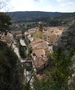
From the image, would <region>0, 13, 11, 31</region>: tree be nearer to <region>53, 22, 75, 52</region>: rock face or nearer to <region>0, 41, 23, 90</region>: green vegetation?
<region>0, 41, 23, 90</region>: green vegetation

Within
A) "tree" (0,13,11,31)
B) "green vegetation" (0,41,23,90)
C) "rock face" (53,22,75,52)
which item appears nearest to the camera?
"green vegetation" (0,41,23,90)

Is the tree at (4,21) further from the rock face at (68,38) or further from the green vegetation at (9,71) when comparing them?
the rock face at (68,38)

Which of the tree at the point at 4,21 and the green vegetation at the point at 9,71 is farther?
the tree at the point at 4,21

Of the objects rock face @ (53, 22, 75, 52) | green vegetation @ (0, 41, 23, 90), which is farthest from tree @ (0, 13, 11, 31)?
rock face @ (53, 22, 75, 52)

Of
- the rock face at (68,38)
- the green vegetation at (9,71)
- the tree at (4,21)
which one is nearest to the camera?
the green vegetation at (9,71)

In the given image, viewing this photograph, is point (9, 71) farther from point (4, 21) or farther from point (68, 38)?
point (68, 38)

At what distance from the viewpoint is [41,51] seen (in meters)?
46.8

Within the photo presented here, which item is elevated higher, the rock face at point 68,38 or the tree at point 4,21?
the tree at point 4,21

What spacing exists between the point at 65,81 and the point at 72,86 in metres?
2.50

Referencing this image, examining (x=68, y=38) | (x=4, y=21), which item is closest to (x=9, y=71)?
(x=4, y=21)

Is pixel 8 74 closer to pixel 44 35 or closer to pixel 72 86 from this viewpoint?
pixel 72 86

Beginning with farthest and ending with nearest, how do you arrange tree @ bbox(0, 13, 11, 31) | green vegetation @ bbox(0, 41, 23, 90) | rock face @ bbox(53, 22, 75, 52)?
rock face @ bbox(53, 22, 75, 52) → tree @ bbox(0, 13, 11, 31) → green vegetation @ bbox(0, 41, 23, 90)

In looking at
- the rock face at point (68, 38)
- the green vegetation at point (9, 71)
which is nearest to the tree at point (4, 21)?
the green vegetation at point (9, 71)

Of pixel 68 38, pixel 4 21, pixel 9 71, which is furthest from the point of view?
pixel 68 38
